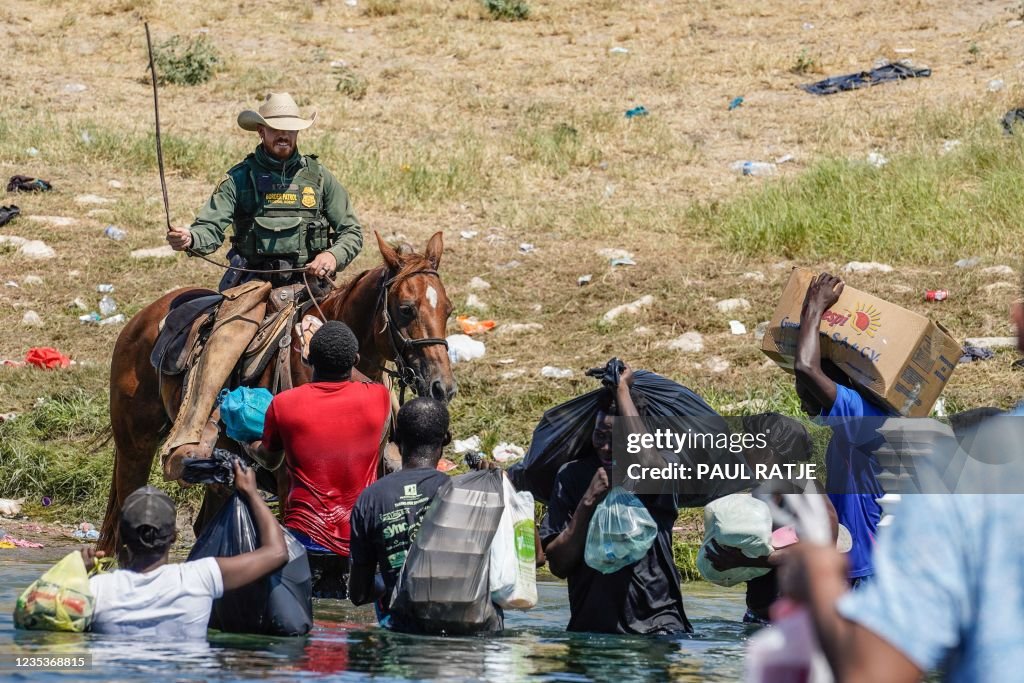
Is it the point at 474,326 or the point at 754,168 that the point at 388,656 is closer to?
the point at 474,326

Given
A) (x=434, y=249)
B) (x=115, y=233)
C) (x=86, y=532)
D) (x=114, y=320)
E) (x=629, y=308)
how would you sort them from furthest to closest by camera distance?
(x=115, y=233), (x=114, y=320), (x=629, y=308), (x=86, y=532), (x=434, y=249)

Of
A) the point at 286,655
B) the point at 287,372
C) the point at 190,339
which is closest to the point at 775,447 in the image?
the point at 286,655

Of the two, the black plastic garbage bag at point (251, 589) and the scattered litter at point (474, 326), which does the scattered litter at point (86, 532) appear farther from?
the black plastic garbage bag at point (251, 589)

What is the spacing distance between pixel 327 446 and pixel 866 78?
15.0 m

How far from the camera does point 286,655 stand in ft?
17.3

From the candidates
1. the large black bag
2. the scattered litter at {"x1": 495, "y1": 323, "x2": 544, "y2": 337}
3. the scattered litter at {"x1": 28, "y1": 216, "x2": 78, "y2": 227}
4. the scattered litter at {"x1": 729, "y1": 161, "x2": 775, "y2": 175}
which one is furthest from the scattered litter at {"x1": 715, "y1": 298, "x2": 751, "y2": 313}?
the scattered litter at {"x1": 28, "y1": 216, "x2": 78, "y2": 227}

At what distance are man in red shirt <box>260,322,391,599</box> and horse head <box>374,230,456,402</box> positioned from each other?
2.20 feet

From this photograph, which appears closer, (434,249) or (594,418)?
(594,418)

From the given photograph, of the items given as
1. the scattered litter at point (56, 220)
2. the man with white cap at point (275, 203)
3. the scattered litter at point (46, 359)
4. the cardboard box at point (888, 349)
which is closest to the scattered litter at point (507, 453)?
the man with white cap at point (275, 203)

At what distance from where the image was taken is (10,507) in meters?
9.85

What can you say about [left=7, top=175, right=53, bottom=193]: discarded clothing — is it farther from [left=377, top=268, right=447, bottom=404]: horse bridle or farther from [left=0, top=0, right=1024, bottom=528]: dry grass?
[left=377, top=268, right=447, bottom=404]: horse bridle

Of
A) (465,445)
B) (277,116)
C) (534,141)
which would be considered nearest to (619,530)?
(277,116)

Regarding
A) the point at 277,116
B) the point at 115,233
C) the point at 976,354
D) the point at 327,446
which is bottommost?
the point at 115,233

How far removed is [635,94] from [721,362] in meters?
9.11
